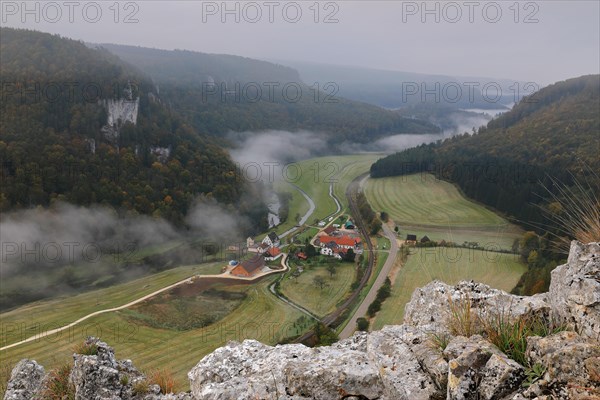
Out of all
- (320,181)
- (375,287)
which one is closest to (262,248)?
(375,287)

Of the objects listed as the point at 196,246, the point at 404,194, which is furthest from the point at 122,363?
the point at 404,194

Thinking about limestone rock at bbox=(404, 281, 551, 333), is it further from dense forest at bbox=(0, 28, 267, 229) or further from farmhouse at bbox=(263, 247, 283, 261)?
dense forest at bbox=(0, 28, 267, 229)

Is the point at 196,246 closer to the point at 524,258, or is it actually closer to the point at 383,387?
the point at 524,258

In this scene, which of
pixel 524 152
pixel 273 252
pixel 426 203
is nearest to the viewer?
pixel 273 252

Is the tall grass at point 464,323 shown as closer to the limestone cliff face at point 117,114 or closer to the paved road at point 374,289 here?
the paved road at point 374,289

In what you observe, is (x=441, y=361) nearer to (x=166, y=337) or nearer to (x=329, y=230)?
(x=166, y=337)

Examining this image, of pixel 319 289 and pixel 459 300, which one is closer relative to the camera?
pixel 459 300
